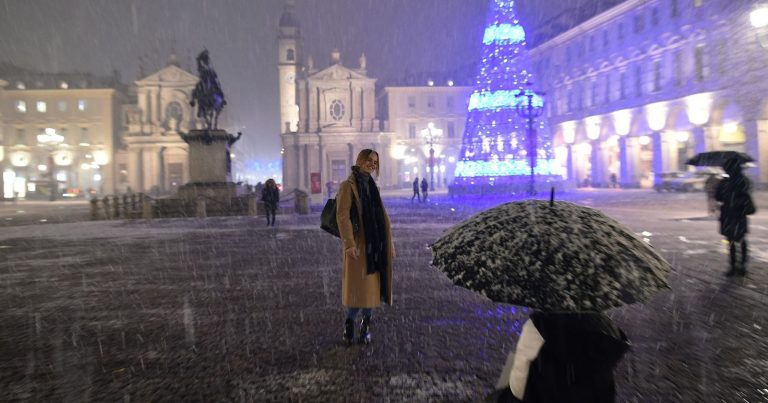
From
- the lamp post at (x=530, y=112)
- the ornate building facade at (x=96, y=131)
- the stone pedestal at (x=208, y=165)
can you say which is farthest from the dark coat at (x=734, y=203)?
the ornate building facade at (x=96, y=131)

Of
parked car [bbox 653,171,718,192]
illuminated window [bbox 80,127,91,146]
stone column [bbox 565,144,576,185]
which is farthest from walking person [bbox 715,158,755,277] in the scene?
illuminated window [bbox 80,127,91,146]

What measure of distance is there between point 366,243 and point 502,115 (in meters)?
31.0

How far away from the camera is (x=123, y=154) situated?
8019 cm

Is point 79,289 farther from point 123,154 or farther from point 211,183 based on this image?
point 123,154

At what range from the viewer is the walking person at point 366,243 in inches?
191

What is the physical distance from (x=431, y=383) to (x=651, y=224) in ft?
51.8

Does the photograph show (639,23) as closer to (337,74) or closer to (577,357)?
(337,74)

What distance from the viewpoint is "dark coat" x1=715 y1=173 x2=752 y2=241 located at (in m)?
8.47

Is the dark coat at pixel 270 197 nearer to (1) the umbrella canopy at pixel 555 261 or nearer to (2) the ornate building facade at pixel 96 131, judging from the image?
(1) the umbrella canopy at pixel 555 261

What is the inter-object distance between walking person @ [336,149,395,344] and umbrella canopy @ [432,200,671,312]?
207 centimetres

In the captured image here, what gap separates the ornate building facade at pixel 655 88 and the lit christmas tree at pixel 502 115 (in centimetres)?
1232

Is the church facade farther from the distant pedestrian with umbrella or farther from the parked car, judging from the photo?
the distant pedestrian with umbrella

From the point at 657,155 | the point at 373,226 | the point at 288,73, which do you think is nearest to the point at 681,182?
the point at 657,155

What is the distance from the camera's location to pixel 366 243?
489 centimetres
